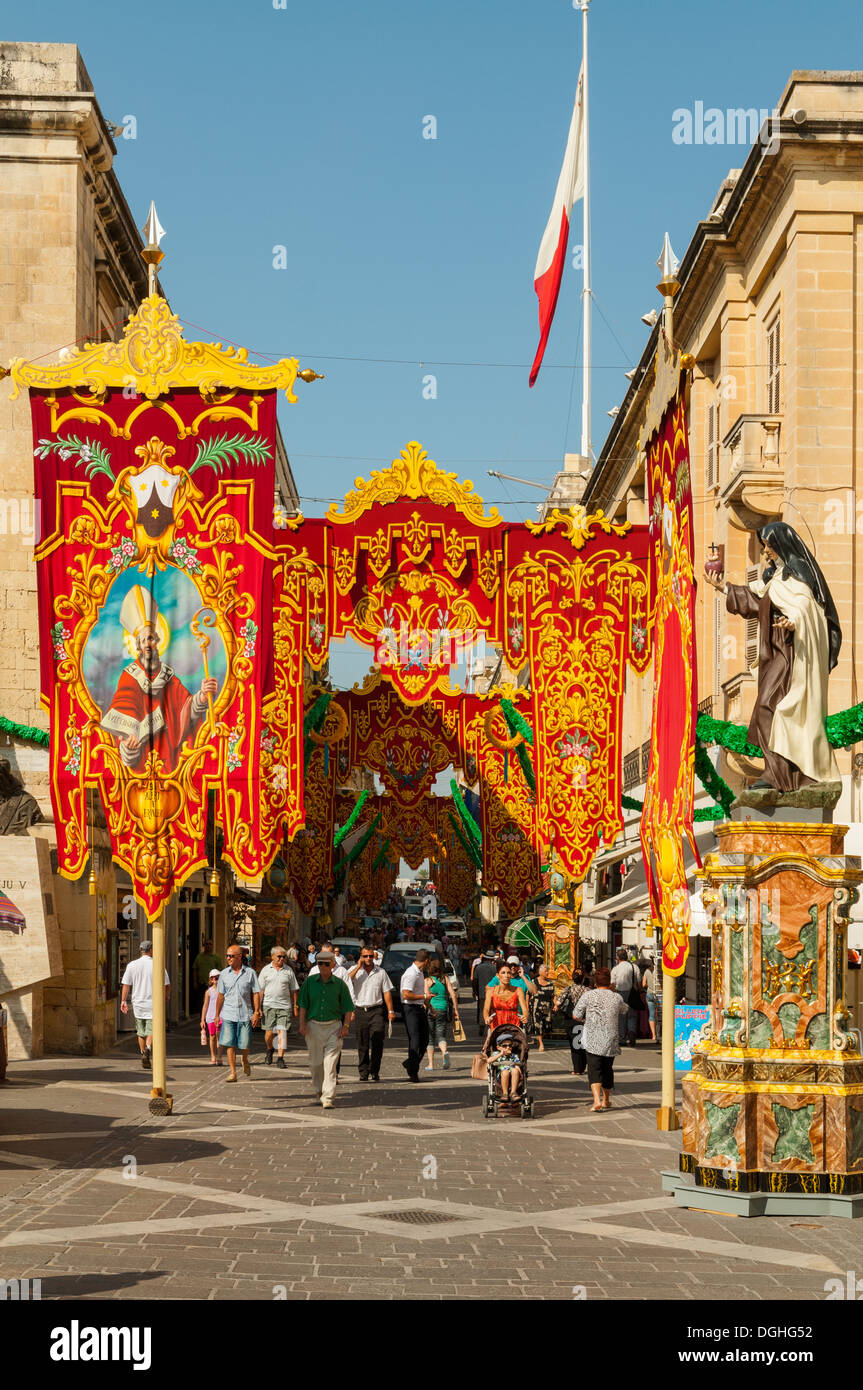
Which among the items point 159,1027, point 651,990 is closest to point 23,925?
point 159,1027

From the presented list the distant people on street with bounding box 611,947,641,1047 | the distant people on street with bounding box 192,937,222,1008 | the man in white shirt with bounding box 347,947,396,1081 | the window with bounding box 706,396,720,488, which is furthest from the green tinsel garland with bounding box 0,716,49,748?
the window with bounding box 706,396,720,488

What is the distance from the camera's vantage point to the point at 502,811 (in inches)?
1313

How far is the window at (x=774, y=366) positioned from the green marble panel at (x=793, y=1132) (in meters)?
16.8

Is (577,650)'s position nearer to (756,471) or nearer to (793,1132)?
(756,471)

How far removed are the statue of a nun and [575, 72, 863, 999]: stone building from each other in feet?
36.2

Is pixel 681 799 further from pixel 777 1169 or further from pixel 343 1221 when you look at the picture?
pixel 343 1221

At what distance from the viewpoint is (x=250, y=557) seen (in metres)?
16.2

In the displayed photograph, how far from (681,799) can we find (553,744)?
7.92 metres

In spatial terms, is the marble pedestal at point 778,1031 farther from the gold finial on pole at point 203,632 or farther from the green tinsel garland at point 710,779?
the green tinsel garland at point 710,779

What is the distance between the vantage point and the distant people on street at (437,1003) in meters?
22.7

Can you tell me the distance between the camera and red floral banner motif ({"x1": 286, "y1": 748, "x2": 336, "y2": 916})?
31.5 metres

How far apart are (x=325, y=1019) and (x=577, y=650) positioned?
6166mm

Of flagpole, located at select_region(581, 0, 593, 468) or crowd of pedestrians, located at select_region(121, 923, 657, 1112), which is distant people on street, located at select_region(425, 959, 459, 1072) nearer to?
crowd of pedestrians, located at select_region(121, 923, 657, 1112)

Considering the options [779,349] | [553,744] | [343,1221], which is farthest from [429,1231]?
[779,349]
